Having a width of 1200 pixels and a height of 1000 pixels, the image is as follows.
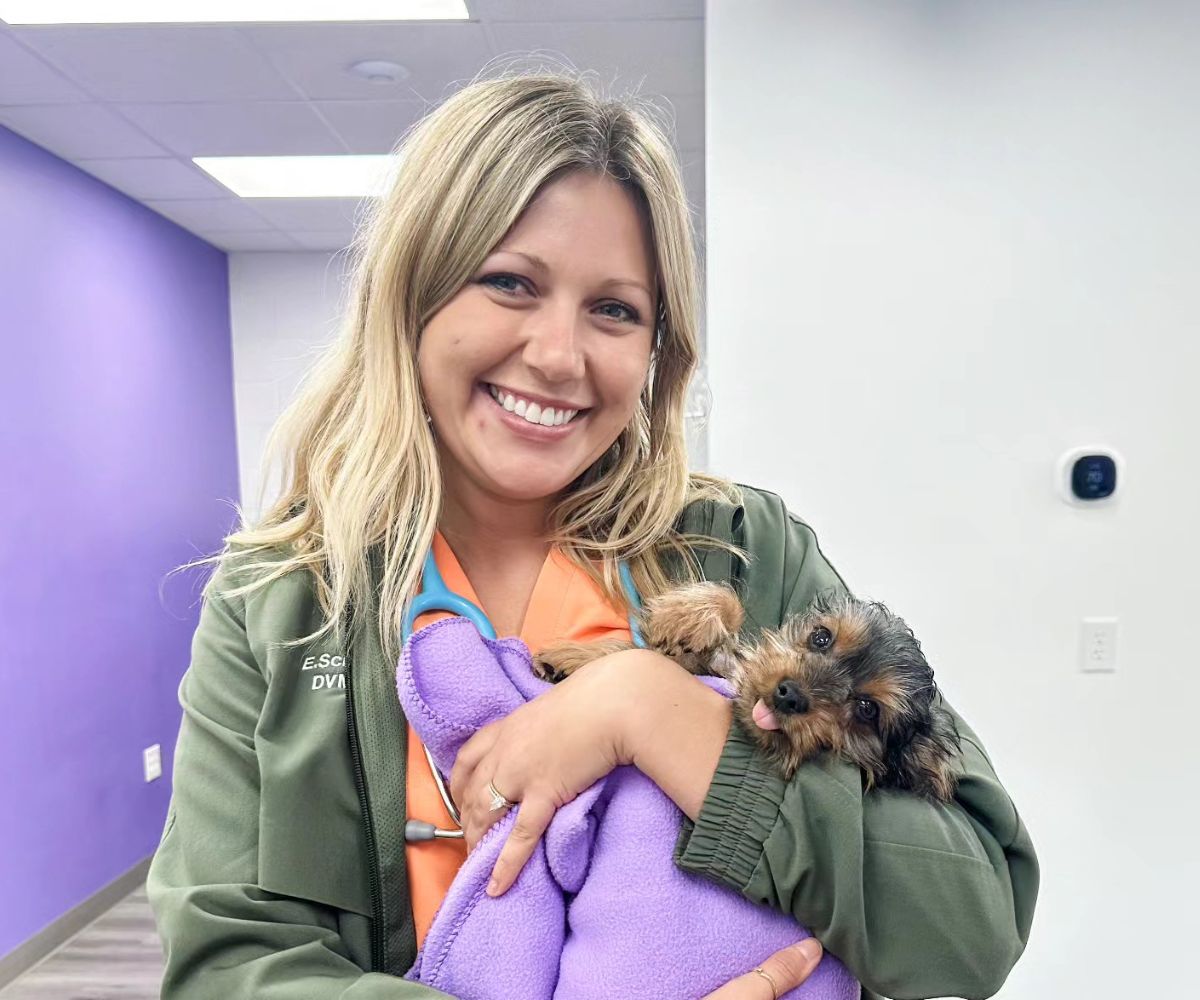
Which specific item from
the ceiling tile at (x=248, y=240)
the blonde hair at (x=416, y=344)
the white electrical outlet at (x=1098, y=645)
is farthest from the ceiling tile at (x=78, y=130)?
the white electrical outlet at (x=1098, y=645)

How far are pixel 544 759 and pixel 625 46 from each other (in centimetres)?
303

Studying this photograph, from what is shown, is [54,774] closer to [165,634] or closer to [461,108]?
[165,634]

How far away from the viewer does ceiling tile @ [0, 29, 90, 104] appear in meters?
3.30

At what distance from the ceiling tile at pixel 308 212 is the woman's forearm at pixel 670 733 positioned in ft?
14.2

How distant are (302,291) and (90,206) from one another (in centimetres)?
167

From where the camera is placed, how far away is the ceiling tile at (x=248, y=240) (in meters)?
5.64

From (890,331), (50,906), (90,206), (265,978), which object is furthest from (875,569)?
(90,206)

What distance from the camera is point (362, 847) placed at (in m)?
Result: 0.98

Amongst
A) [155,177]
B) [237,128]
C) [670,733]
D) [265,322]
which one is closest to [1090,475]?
[670,733]

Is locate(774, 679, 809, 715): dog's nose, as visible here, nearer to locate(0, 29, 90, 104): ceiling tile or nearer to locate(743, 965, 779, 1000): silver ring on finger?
locate(743, 965, 779, 1000): silver ring on finger

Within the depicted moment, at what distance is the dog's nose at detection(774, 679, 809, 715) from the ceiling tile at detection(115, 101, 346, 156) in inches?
141

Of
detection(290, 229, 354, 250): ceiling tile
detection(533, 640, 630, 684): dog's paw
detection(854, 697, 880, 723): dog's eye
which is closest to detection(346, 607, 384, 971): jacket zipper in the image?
detection(533, 640, 630, 684): dog's paw

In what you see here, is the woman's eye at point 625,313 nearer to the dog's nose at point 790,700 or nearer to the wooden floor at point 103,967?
the dog's nose at point 790,700

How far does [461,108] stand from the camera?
112cm
